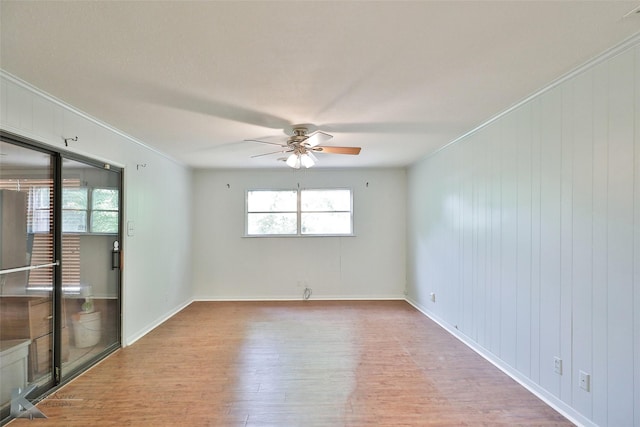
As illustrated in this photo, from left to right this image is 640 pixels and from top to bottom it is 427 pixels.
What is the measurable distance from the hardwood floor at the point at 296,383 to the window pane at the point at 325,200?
2456mm

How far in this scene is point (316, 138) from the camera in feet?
10.6

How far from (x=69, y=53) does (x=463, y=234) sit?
13.5 ft

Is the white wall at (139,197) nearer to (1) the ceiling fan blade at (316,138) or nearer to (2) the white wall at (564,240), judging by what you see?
(1) the ceiling fan blade at (316,138)

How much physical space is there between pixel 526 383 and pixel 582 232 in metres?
1.48

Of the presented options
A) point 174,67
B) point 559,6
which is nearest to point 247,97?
point 174,67

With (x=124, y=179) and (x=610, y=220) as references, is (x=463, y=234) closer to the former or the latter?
(x=610, y=220)

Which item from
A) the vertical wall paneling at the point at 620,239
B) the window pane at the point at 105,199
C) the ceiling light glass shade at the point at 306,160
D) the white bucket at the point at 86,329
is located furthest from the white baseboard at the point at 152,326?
the vertical wall paneling at the point at 620,239

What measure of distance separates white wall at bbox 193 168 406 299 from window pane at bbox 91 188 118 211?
7.90 feet

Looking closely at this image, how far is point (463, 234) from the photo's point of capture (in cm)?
385

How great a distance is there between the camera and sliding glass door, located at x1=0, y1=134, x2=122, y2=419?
2318 millimetres

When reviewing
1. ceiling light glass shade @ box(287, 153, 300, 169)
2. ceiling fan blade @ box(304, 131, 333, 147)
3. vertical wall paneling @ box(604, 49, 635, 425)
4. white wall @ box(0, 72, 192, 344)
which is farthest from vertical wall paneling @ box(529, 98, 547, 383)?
white wall @ box(0, 72, 192, 344)

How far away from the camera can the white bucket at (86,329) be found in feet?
Result: 10.1

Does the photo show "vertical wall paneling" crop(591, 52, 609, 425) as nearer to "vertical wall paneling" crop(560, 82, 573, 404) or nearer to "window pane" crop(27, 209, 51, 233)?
"vertical wall paneling" crop(560, 82, 573, 404)

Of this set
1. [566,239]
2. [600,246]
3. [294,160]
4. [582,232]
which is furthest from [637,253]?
[294,160]
